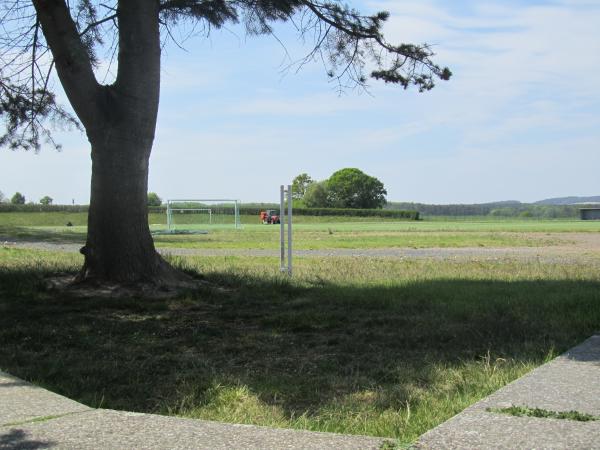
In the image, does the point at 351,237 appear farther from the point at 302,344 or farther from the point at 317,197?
the point at 317,197

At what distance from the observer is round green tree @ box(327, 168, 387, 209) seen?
12625 cm

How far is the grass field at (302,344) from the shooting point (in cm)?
433

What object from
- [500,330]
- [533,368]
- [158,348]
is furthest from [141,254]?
[533,368]

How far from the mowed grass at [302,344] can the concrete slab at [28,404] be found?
475 mm

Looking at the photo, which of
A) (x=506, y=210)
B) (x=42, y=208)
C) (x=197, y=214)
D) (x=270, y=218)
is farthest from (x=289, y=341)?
(x=506, y=210)

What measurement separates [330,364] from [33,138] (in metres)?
8.09

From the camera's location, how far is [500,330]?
20.9 ft

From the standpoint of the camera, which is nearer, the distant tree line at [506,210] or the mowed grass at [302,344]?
the mowed grass at [302,344]

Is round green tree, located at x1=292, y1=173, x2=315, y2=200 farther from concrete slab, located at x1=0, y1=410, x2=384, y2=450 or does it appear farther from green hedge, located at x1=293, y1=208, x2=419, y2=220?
concrete slab, located at x1=0, y1=410, x2=384, y2=450

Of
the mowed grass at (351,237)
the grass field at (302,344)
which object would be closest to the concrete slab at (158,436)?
the grass field at (302,344)

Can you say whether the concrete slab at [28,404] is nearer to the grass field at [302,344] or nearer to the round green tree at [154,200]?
the grass field at [302,344]

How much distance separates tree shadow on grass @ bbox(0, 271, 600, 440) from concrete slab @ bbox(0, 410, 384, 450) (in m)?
0.73

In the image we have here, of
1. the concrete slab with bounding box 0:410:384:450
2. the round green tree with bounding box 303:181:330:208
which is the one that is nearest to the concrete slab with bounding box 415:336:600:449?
the concrete slab with bounding box 0:410:384:450

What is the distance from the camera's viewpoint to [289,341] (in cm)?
623
